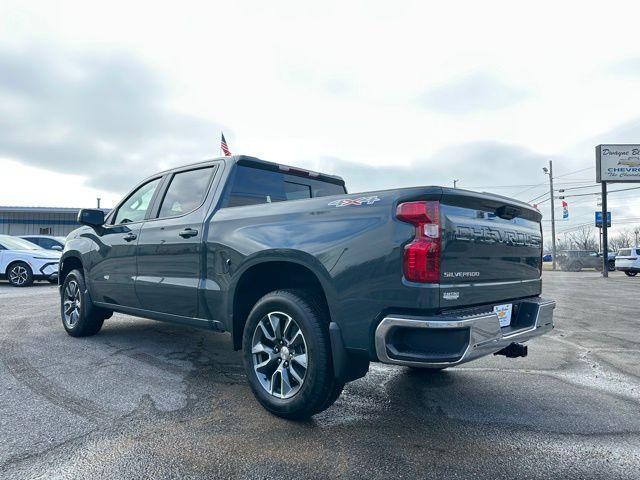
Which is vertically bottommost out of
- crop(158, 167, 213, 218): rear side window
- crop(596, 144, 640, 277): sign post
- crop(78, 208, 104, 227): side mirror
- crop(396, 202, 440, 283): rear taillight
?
crop(396, 202, 440, 283): rear taillight

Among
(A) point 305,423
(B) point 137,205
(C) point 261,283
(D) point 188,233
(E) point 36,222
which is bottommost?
(A) point 305,423

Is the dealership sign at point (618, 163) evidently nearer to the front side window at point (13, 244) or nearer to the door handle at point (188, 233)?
the front side window at point (13, 244)

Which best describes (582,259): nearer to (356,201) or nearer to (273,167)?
(273,167)

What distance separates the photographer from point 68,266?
19.8 feet

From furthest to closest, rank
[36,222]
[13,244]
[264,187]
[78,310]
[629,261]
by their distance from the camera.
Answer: [36,222]
[629,261]
[13,244]
[78,310]
[264,187]

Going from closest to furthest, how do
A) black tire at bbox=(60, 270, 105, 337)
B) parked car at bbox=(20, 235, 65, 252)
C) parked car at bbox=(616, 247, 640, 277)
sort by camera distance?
black tire at bbox=(60, 270, 105, 337), parked car at bbox=(20, 235, 65, 252), parked car at bbox=(616, 247, 640, 277)

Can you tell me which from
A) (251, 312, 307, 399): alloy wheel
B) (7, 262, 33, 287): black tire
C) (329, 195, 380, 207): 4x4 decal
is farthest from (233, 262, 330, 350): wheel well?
(7, 262, 33, 287): black tire

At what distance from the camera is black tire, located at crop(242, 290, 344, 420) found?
2.93 metres

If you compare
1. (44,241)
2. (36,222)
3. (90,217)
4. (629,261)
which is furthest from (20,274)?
(36,222)

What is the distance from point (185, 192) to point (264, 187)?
84cm

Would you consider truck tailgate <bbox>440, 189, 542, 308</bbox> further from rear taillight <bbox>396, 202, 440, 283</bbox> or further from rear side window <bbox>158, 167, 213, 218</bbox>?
rear side window <bbox>158, 167, 213, 218</bbox>

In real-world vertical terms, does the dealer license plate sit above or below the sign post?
below

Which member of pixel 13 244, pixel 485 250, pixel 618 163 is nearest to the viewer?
pixel 485 250

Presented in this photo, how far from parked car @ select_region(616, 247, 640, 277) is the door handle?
88.2 ft
